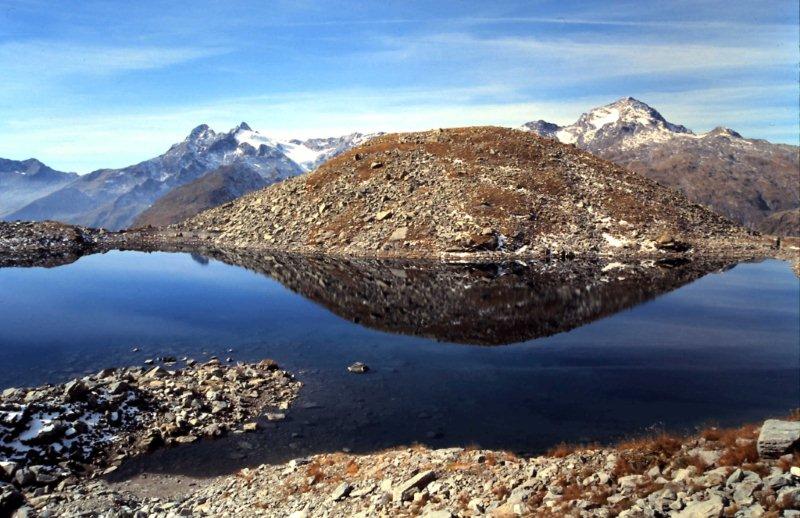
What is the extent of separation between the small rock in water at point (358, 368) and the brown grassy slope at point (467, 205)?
5083cm

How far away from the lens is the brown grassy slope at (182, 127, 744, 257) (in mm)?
91688

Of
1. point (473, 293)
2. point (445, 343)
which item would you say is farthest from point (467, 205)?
point (445, 343)

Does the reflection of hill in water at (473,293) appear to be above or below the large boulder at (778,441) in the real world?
below

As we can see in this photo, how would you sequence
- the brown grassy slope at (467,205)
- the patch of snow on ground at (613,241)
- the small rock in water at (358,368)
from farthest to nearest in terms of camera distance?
the brown grassy slope at (467,205), the patch of snow on ground at (613,241), the small rock in water at (358,368)

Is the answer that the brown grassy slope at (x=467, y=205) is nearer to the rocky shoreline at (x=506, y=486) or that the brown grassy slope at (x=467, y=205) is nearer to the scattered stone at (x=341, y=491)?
the rocky shoreline at (x=506, y=486)

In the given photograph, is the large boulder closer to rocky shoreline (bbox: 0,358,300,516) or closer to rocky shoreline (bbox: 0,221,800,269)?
rocky shoreline (bbox: 0,358,300,516)

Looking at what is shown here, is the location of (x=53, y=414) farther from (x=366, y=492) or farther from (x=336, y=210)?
(x=336, y=210)

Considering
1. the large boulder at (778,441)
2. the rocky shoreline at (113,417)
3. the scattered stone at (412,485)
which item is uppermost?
the large boulder at (778,441)

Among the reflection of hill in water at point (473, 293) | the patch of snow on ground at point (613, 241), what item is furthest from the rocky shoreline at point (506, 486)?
the patch of snow on ground at point (613, 241)

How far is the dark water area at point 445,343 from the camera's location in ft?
92.3

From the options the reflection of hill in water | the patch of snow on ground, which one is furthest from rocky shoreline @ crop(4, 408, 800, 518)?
the patch of snow on ground

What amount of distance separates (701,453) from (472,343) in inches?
1105

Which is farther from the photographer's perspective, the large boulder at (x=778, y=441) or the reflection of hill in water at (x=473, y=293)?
the reflection of hill in water at (x=473, y=293)

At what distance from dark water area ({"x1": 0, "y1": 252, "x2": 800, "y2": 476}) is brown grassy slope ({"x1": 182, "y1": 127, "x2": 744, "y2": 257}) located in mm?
14924
